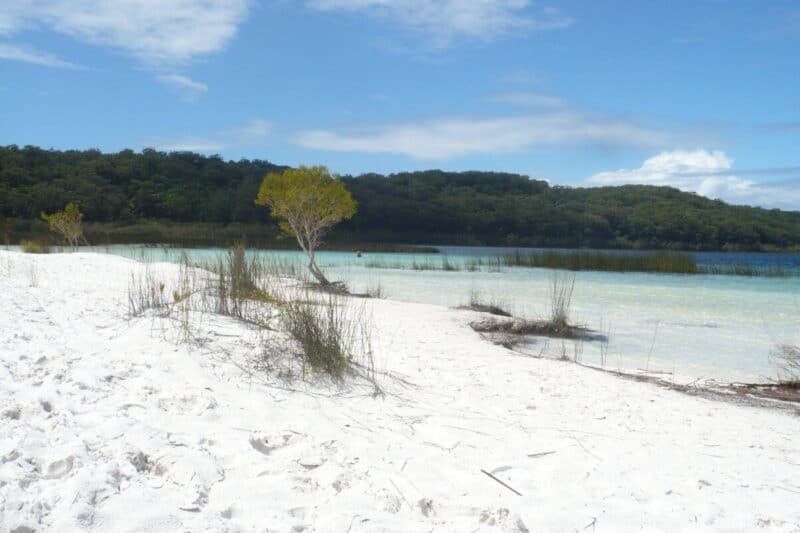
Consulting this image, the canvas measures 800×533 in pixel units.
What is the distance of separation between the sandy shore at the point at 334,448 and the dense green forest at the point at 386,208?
84.6 feet

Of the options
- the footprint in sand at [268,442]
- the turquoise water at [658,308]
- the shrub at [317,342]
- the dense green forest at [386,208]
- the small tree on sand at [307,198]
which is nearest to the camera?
the footprint in sand at [268,442]

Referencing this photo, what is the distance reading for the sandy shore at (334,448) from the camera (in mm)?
2217

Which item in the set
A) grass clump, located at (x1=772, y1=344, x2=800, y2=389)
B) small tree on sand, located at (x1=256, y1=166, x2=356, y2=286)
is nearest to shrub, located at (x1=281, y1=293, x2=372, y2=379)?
grass clump, located at (x1=772, y1=344, x2=800, y2=389)

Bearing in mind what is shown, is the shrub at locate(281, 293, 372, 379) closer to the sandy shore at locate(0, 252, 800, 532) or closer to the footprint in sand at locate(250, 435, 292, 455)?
the sandy shore at locate(0, 252, 800, 532)

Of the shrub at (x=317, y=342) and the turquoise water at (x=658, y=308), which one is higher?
the shrub at (x=317, y=342)

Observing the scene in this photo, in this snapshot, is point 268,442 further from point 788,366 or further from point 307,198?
point 307,198

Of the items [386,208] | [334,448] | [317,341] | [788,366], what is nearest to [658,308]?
[788,366]

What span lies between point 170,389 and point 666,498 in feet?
8.47

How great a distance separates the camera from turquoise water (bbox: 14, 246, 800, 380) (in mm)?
7664

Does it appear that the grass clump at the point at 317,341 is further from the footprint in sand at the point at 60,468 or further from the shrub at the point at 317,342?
the footprint in sand at the point at 60,468

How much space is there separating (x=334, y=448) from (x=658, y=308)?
39.0 ft

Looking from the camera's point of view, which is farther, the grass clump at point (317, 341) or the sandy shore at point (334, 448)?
the grass clump at point (317, 341)

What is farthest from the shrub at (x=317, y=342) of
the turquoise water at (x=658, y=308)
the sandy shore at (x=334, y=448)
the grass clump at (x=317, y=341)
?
the turquoise water at (x=658, y=308)

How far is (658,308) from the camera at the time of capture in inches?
514
